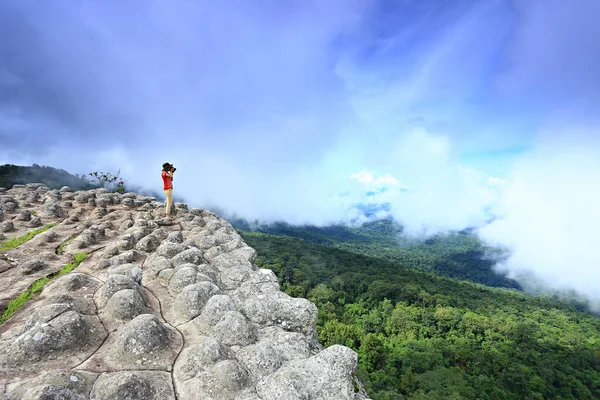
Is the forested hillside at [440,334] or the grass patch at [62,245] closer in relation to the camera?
the grass patch at [62,245]

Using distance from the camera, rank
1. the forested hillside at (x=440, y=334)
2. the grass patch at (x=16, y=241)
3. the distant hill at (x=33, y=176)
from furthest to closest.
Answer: the forested hillside at (x=440, y=334)
the distant hill at (x=33, y=176)
the grass patch at (x=16, y=241)

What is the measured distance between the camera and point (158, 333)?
500 cm

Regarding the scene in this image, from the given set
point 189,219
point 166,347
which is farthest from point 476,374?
point 166,347

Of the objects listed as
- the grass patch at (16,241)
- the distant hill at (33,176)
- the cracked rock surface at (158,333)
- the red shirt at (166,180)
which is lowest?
the cracked rock surface at (158,333)

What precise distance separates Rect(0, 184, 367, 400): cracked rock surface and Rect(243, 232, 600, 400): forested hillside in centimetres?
5642

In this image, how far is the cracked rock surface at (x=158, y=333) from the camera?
4.13 m

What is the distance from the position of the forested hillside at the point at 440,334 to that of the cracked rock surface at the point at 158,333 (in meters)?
56.4

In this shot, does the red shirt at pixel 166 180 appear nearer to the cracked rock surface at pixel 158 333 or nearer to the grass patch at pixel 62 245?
the grass patch at pixel 62 245

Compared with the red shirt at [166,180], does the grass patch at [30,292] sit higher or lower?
lower

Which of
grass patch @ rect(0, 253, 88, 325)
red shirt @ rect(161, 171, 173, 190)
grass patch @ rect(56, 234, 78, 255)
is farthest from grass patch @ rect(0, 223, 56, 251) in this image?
red shirt @ rect(161, 171, 173, 190)

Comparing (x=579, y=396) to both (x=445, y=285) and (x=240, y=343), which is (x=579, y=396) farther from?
(x=240, y=343)

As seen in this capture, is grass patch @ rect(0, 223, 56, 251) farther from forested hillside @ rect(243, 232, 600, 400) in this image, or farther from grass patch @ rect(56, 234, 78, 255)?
forested hillside @ rect(243, 232, 600, 400)

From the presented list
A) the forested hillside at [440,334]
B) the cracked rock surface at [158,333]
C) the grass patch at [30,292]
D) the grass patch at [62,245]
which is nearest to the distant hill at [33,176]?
the grass patch at [62,245]

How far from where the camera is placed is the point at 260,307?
6.36 meters
